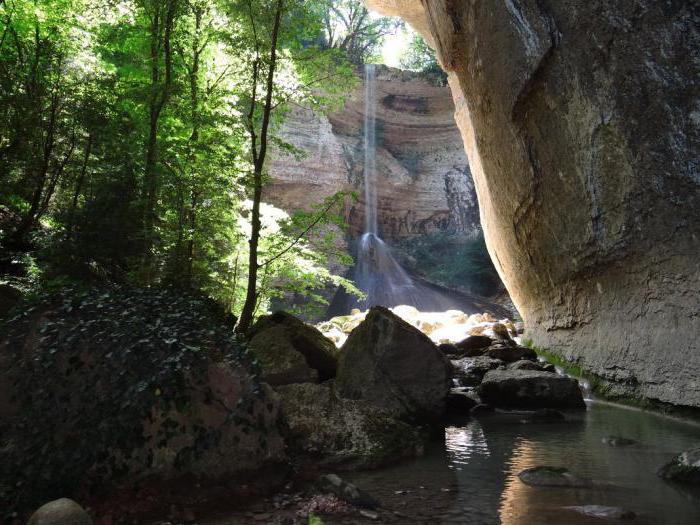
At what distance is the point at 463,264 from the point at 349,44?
19781mm

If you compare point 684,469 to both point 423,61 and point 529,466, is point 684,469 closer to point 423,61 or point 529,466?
point 529,466

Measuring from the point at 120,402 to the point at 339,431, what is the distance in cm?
255

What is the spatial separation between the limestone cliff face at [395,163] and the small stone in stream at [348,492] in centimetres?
2673

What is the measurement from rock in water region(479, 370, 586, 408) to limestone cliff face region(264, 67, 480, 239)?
23362 mm

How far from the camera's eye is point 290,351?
7.80 metres

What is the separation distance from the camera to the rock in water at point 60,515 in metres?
3.04

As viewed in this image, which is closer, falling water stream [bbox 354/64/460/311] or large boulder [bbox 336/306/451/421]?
large boulder [bbox 336/306/451/421]

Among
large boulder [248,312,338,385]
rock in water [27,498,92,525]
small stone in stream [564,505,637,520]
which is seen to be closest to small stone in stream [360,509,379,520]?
small stone in stream [564,505,637,520]

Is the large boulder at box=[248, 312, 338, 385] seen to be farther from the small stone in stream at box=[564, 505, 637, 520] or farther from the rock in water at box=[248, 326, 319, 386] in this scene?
the small stone in stream at box=[564, 505, 637, 520]

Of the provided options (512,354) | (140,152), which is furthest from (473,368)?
(140,152)

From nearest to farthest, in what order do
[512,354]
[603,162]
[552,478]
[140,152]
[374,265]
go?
[552,478] → [603,162] → [140,152] → [512,354] → [374,265]

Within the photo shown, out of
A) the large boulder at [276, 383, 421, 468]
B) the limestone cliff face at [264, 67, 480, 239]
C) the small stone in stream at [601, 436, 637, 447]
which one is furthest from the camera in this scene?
the limestone cliff face at [264, 67, 480, 239]

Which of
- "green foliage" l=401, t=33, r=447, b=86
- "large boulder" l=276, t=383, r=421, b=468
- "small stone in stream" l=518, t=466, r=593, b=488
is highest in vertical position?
"green foliage" l=401, t=33, r=447, b=86

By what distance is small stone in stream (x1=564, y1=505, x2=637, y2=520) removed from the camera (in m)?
3.81
